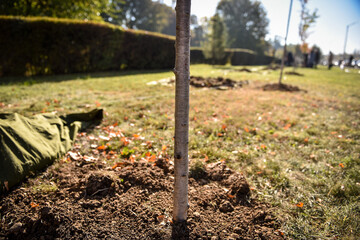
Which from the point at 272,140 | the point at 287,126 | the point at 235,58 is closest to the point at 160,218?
the point at 272,140

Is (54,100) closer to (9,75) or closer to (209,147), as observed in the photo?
(209,147)

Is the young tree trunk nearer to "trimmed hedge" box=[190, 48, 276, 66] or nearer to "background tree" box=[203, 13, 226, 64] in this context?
"trimmed hedge" box=[190, 48, 276, 66]

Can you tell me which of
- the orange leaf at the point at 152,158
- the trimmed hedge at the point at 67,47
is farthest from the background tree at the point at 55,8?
the orange leaf at the point at 152,158

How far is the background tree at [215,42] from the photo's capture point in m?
23.6

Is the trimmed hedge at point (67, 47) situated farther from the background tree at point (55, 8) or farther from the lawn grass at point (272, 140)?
the background tree at point (55, 8)

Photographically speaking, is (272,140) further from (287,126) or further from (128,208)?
(128,208)

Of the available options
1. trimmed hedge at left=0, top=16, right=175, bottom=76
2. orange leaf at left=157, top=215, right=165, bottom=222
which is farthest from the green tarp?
trimmed hedge at left=0, top=16, right=175, bottom=76

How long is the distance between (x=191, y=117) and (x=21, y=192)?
329cm

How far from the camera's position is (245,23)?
159 ft

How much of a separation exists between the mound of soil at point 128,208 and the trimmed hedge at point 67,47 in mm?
7808

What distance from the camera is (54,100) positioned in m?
5.30

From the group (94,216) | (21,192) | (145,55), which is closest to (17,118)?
(21,192)

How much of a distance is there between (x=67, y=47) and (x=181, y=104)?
452 inches

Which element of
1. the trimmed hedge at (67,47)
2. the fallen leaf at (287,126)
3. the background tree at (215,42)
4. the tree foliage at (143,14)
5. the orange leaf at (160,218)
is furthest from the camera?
the tree foliage at (143,14)
